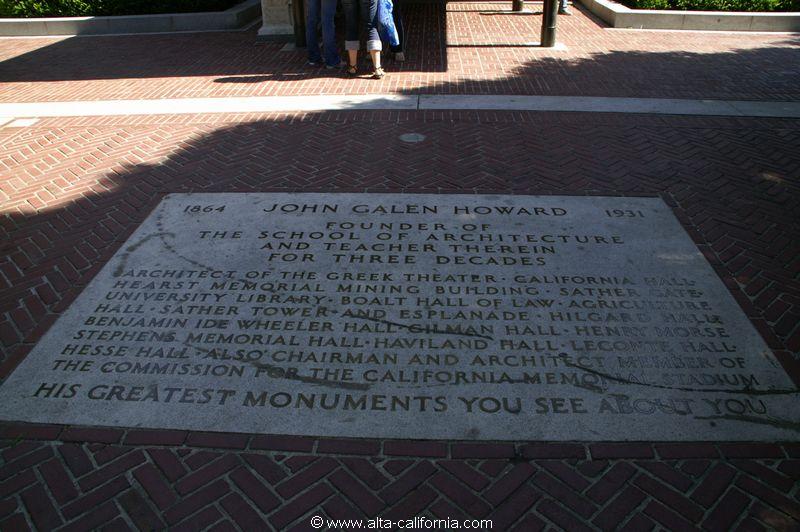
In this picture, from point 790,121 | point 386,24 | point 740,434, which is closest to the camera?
point 740,434

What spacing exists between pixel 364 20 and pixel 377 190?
4248 millimetres

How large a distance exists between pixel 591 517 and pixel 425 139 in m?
5.09

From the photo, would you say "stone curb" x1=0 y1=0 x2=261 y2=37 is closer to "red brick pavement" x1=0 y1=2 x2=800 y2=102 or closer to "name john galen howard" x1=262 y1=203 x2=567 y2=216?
"red brick pavement" x1=0 y1=2 x2=800 y2=102

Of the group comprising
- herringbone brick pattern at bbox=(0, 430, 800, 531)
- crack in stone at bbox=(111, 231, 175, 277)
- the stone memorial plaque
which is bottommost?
herringbone brick pattern at bbox=(0, 430, 800, 531)

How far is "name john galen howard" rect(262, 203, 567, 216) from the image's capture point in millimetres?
5457

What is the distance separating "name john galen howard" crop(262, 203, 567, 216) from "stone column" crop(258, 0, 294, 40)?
24.9 feet

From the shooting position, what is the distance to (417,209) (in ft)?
18.1

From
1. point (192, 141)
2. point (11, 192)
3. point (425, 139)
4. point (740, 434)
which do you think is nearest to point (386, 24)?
point (425, 139)

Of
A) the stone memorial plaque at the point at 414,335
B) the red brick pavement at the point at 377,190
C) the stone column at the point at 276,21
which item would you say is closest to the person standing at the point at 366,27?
the red brick pavement at the point at 377,190

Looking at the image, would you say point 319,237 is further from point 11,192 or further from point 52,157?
point 52,157

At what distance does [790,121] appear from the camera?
7.66 meters

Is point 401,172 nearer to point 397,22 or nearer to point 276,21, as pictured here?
point 397,22

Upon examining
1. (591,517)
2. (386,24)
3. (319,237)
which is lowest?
(591,517)

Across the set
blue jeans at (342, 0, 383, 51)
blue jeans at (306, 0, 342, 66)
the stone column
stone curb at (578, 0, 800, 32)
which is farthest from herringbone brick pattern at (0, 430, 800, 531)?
stone curb at (578, 0, 800, 32)
